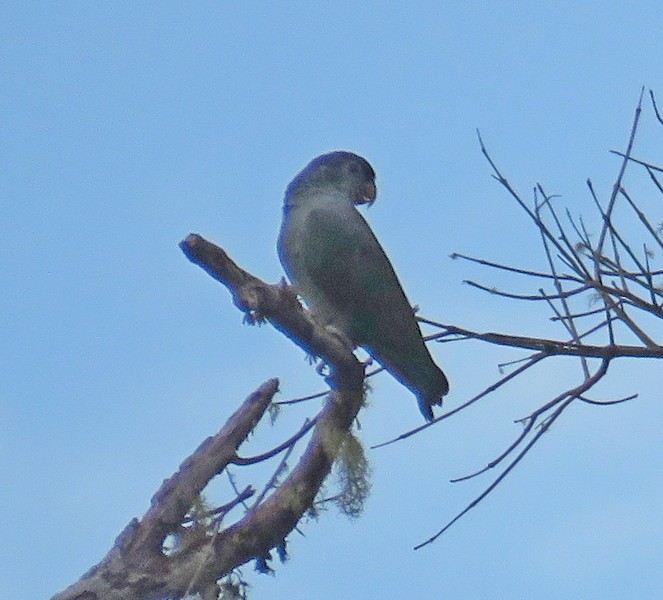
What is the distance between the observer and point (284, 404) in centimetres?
357

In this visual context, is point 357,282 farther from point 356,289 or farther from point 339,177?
point 339,177

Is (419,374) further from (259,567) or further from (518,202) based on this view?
(259,567)

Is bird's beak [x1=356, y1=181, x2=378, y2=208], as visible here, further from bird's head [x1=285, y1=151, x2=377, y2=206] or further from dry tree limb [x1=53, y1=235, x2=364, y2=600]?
dry tree limb [x1=53, y1=235, x2=364, y2=600]

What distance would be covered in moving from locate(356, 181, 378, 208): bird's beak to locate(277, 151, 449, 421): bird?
2.34ft

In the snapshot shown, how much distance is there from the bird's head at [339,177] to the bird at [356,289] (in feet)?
1.11

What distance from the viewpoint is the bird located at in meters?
4.21

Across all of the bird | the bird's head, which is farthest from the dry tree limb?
the bird's head

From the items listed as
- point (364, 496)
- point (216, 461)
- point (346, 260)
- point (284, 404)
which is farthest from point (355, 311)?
point (216, 461)

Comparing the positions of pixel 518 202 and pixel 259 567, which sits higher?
pixel 518 202

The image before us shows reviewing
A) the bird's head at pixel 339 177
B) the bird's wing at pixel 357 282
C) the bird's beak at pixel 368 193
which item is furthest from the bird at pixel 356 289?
the bird's beak at pixel 368 193

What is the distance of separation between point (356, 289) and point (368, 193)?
3.95ft

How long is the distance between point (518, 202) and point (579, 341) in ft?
1.58

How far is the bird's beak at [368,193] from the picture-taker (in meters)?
5.44

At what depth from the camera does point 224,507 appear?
3.13 metres
